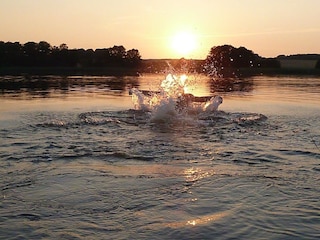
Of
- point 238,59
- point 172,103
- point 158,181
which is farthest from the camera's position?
point 238,59

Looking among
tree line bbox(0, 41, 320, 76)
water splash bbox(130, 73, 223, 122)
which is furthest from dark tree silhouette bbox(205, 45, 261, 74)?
water splash bbox(130, 73, 223, 122)

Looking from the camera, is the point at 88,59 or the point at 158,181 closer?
the point at 158,181

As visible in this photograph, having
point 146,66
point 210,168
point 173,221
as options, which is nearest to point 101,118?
point 210,168

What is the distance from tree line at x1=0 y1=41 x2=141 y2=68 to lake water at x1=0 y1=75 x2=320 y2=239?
110114mm

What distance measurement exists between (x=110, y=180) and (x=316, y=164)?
4864mm

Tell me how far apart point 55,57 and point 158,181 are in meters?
→ 123

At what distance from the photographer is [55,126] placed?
15281mm

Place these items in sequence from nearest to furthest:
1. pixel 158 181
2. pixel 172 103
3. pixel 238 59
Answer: pixel 158 181, pixel 172 103, pixel 238 59

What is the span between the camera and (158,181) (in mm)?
8570

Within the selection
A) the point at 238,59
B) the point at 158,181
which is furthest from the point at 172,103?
the point at 238,59

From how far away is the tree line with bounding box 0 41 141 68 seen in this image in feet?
393

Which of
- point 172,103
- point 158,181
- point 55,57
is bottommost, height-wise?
point 158,181

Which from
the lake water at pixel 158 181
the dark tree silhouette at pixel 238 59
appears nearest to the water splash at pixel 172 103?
the lake water at pixel 158 181

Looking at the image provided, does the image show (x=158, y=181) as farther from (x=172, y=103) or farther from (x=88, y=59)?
(x=88, y=59)
